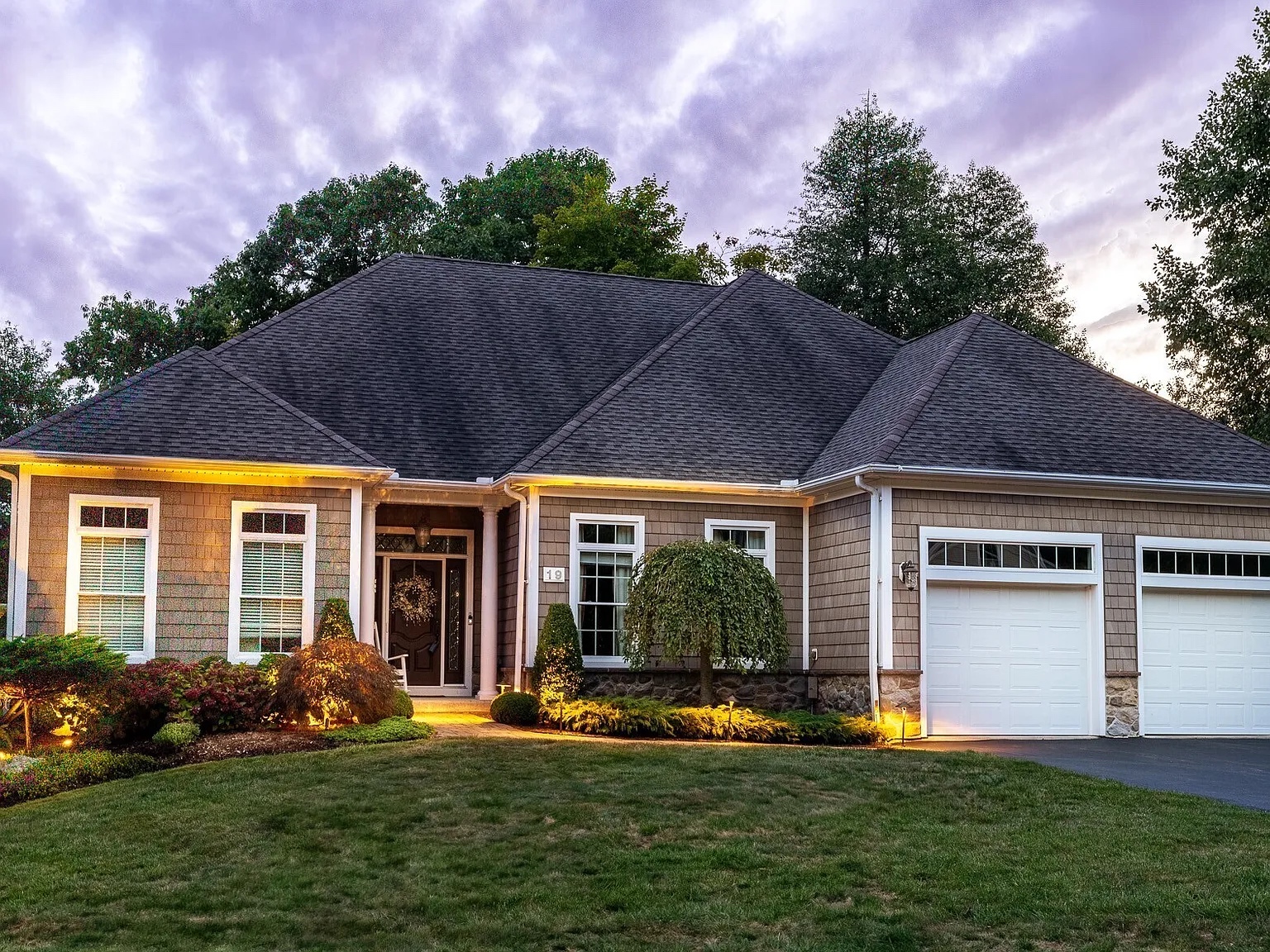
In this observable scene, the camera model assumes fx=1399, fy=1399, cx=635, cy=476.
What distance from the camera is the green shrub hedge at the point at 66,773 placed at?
11930mm

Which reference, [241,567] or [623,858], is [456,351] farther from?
[623,858]

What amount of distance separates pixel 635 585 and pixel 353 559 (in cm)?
333

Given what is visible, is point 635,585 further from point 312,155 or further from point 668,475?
point 312,155

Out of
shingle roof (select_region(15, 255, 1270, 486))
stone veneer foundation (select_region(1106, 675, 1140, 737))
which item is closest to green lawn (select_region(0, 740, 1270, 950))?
stone veneer foundation (select_region(1106, 675, 1140, 737))

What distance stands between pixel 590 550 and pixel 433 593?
318 cm

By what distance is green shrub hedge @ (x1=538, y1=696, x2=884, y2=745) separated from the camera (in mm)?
15172

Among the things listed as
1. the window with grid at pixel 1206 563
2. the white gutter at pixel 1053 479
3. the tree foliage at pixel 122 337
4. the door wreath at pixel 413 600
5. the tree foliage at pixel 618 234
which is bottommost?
the door wreath at pixel 413 600

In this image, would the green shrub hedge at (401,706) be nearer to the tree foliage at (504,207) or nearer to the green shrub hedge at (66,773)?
the green shrub hedge at (66,773)

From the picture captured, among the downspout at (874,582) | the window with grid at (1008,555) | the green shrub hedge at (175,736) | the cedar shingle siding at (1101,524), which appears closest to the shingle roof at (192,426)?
the green shrub hedge at (175,736)

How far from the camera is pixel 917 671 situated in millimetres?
16156

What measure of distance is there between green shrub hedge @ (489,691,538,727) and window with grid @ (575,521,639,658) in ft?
4.80

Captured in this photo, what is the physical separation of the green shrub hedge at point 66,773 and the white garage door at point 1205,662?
11.7 metres

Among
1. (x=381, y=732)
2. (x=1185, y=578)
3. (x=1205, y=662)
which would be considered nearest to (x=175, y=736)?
(x=381, y=732)

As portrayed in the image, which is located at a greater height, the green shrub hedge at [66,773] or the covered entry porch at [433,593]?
the covered entry porch at [433,593]
